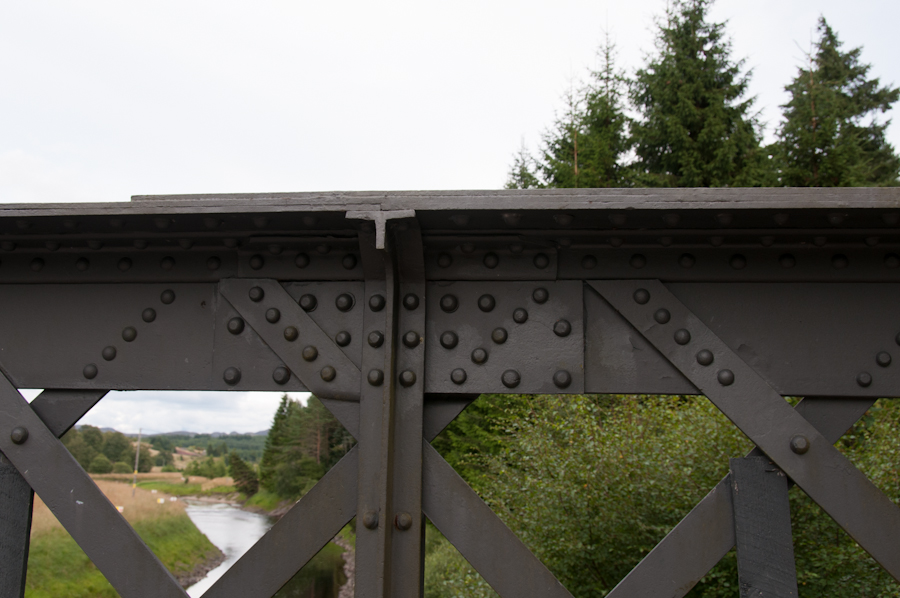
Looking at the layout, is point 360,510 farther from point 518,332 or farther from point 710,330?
point 710,330

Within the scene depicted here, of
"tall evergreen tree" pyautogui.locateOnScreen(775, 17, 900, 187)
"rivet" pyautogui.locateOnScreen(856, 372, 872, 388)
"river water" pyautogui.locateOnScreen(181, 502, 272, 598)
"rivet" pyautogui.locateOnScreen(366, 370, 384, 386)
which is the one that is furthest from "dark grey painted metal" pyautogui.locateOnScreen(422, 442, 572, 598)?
"river water" pyautogui.locateOnScreen(181, 502, 272, 598)

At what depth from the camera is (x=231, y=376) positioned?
2.13 m

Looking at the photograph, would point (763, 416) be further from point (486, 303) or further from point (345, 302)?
point (345, 302)

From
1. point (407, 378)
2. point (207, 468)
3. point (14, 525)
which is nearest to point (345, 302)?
point (407, 378)

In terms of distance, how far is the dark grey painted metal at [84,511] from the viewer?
6.48 ft

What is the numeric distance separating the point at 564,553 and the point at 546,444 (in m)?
1.62

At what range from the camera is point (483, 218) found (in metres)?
1.94

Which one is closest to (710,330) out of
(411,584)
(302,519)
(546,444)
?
(411,584)

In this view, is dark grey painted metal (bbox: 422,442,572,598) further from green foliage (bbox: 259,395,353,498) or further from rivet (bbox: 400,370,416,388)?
green foliage (bbox: 259,395,353,498)

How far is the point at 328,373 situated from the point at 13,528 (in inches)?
49.2

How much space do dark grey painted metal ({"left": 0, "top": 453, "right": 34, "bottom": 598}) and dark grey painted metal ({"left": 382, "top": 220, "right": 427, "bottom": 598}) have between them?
1321 millimetres

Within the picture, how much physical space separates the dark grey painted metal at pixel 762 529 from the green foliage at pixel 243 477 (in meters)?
75.7

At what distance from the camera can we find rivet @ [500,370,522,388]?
2062mm

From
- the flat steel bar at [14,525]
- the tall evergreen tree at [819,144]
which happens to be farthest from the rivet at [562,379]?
the tall evergreen tree at [819,144]
